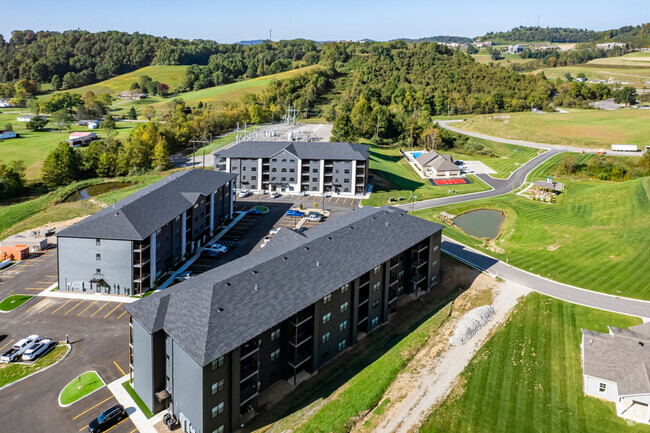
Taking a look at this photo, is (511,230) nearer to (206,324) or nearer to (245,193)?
(245,193)

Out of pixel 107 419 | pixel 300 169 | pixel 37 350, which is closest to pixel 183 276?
pixel 37 350

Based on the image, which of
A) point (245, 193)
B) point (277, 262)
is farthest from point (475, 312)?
point (245, 193)

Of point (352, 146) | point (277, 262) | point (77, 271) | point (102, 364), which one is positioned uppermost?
point (352, 146)

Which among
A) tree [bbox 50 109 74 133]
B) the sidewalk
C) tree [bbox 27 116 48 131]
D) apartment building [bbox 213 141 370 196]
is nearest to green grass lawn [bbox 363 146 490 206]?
apartment building [bbox 213 141 370 196]

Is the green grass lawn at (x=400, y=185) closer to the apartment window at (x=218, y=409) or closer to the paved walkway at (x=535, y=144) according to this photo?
the paved walkway at (x=535, y=144)

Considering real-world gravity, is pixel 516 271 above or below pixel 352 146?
below

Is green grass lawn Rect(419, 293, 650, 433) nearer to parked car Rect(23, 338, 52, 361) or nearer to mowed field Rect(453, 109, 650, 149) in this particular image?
parked car Rect(23, 338, 52, 361)

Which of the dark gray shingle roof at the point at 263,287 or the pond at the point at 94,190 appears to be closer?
the dark gray shingle roof at the point at 263,287

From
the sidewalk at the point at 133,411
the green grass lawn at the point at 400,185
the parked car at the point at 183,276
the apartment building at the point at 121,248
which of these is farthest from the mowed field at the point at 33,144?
the sidewalk at the point at 133,411
